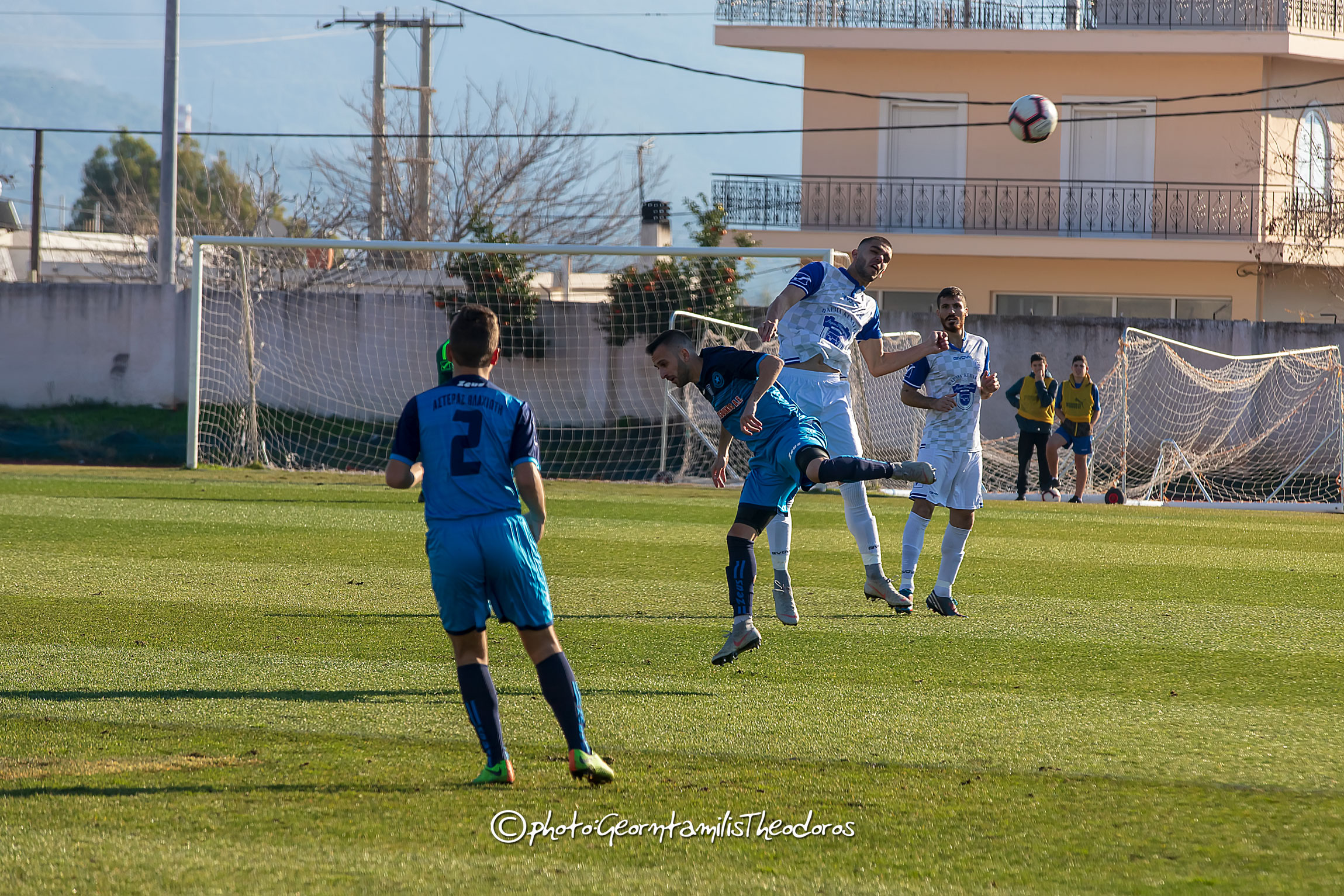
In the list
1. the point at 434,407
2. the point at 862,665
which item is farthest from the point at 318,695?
the point at 862,665

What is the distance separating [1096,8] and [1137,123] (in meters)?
2.52

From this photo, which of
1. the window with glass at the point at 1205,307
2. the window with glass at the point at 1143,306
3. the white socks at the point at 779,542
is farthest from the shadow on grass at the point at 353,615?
the window with glass at the point at 1205,307

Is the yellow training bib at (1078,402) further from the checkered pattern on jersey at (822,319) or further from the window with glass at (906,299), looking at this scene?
the checkered pattern on jersey at (822,319)

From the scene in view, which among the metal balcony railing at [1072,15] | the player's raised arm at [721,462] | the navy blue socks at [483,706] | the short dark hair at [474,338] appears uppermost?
the metal balcony railing at [1072,15]

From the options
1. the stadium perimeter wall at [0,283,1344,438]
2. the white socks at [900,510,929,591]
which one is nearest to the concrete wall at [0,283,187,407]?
the stadium perimeter wall at [0,283,1344,438]

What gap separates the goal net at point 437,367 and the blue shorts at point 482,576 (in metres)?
14.4

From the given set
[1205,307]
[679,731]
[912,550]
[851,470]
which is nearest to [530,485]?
[679,731]

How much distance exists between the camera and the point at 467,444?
4320mm

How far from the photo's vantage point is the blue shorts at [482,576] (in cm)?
428

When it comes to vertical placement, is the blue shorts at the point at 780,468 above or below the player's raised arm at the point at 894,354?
below

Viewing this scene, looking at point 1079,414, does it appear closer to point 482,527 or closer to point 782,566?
point 782,566

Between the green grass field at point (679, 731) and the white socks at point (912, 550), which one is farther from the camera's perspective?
the white socks at point (912, 550)

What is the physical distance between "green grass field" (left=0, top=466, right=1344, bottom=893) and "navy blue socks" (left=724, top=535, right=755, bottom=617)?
1.10 ft

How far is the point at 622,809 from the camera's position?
4168mm
